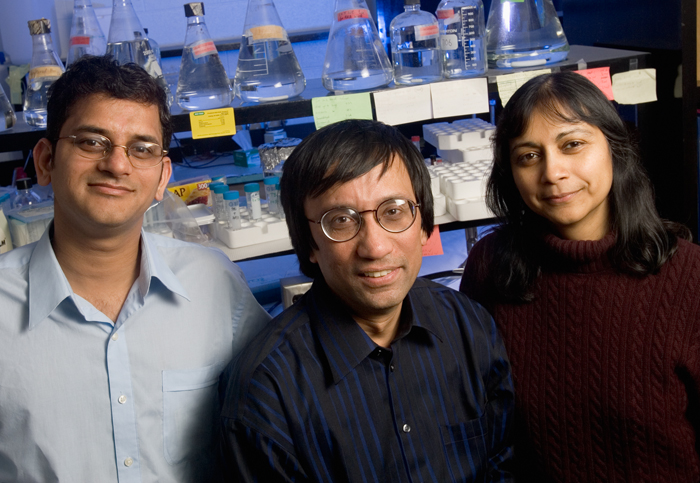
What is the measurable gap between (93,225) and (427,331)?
600 mm

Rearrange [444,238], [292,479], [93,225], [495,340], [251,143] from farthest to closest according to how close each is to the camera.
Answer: [251,143], [444,238], [495,340], [93,225], [292,479]

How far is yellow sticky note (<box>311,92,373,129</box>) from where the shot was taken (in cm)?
145

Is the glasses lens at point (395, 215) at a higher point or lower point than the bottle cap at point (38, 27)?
lower

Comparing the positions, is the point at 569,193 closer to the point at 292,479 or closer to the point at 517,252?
the point at 517,252

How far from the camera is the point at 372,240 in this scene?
3.19ft

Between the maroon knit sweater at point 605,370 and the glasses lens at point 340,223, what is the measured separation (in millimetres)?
407

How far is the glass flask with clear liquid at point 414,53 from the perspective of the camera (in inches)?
62.5

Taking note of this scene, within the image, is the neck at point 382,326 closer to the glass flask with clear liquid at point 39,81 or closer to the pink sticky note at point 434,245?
the pink sticky note at point 434,245

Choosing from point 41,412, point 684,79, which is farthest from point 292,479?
point 684,79

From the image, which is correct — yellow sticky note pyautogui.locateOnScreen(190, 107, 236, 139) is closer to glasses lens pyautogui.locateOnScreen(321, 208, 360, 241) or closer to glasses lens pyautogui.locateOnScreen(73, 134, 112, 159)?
glasses lens pyautogui.locateOnScreen(73, 134, 112, 159)

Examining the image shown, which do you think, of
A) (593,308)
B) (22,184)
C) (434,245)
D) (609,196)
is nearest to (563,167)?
(609,196)

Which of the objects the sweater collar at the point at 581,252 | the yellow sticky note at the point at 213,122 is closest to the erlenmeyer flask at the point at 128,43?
the yellow sticky note at the point at 213,122

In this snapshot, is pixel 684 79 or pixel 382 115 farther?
pixel 684 79

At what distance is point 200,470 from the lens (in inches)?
45.1
